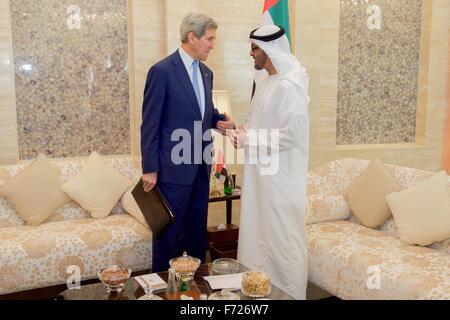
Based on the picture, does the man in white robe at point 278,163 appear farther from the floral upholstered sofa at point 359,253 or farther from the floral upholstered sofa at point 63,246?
the floral upholstered sofa at point 63,246

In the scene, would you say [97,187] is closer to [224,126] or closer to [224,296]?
[224,126]

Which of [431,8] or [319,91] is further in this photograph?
[431,8]

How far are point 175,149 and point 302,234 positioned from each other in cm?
104

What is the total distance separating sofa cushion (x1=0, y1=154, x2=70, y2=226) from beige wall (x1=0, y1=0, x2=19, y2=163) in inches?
18.5

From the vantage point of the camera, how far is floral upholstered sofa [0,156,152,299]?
10.8 ft

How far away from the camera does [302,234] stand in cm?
333

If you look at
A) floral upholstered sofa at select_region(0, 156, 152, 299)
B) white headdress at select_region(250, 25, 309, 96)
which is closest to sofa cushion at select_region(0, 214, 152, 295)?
floral upholstered sofa at select_region(0, 156, 152, 299)

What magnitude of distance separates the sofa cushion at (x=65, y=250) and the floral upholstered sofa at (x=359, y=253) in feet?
4.34

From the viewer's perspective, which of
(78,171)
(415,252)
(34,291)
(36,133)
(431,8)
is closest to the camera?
(415,252)

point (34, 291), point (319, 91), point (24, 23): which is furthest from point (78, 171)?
point (319, 91)

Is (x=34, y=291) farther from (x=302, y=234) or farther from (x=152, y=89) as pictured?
(x=302, y=234)

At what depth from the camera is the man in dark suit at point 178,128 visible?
3283 mm

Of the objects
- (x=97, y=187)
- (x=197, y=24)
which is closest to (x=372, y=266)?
(x=197, y=24)

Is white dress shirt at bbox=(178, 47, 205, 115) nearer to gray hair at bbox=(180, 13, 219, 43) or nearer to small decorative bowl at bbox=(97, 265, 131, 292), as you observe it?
gray hair at bbox=(180, 13, 219, 43)
